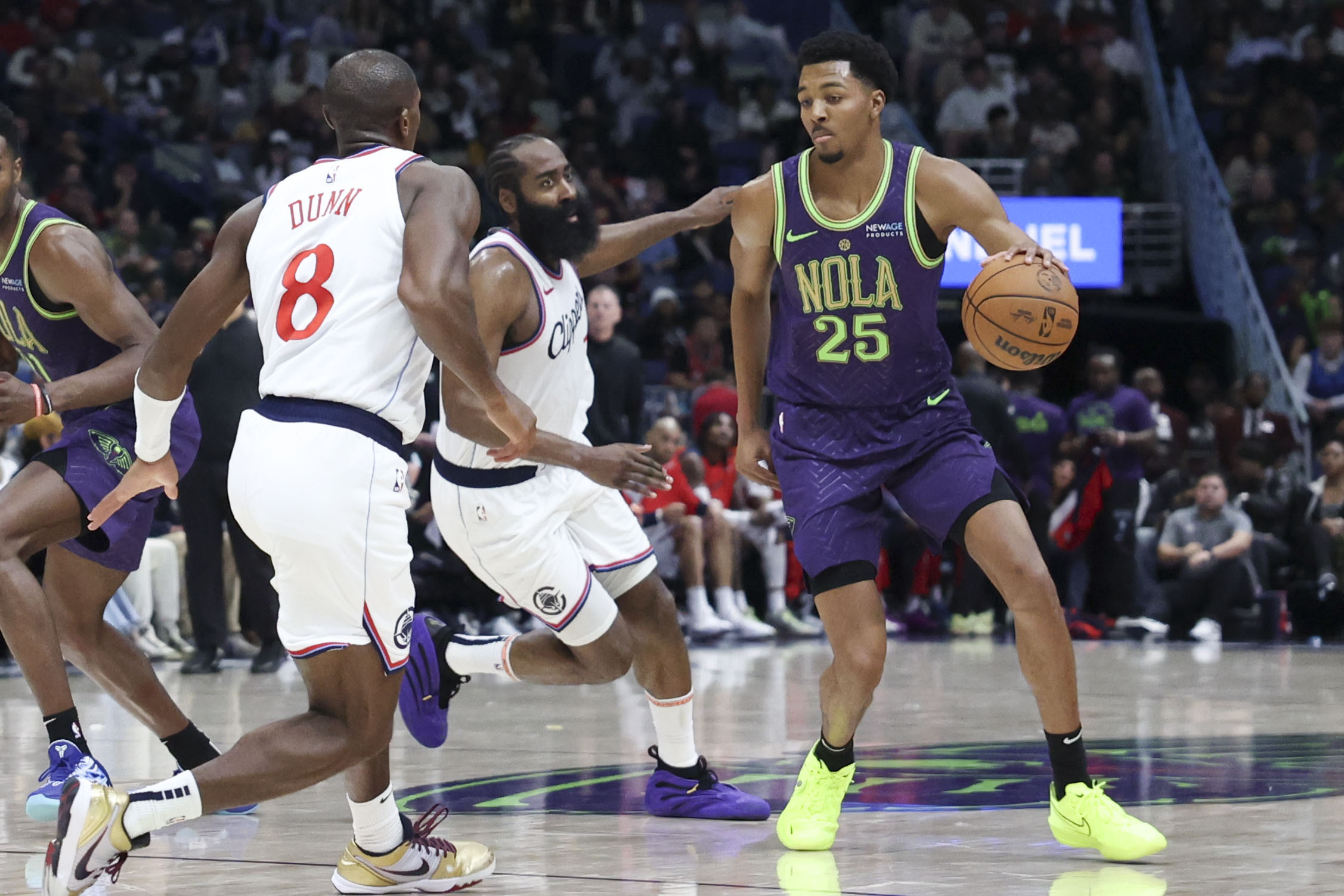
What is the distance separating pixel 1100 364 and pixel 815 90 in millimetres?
8430

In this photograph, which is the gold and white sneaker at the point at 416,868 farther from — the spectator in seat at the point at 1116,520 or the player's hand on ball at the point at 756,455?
the spectator in seat at the point at 1116,520

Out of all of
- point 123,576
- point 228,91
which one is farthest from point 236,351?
point 228,91

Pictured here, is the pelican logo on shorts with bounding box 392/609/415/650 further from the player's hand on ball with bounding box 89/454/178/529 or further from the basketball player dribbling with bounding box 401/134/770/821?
the basketball player dribbling with bounding box 401/134/770/821

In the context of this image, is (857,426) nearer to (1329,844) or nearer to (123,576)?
(1329,844)

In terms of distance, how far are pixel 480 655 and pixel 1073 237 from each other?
1124 cm

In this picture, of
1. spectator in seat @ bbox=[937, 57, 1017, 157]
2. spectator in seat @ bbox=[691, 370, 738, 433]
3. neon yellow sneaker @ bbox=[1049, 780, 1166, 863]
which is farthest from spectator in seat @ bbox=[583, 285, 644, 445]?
spectator in seat @ bbox=[937, 57, 1017, 157]

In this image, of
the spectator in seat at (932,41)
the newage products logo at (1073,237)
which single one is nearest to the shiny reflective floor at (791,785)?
the newage products logo at (1073,237)

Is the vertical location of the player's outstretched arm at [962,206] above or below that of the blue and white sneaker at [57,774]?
above

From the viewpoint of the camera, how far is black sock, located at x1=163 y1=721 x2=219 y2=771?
520cm

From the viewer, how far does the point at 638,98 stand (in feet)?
59.6

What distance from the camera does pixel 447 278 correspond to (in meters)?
3.77

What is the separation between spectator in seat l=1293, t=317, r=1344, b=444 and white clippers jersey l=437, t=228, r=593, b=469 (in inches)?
409

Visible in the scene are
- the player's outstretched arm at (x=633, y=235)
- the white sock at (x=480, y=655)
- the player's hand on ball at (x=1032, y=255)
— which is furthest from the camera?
the white sock at (x=480, y=655)

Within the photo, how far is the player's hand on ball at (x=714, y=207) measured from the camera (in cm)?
535
